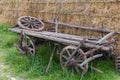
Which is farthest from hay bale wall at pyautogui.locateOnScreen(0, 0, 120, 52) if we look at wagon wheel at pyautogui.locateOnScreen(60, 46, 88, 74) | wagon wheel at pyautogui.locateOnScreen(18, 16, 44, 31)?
wagon wheel at pyautogui.locateOnScreen(60, 46, 88, 74)

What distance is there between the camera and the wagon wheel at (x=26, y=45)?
7055 mm

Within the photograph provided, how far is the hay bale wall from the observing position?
22.5 ft

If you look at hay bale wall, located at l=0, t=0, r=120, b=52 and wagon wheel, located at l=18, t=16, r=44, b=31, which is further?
wagon wheel, located at l=18, t=16, r=44, b=31

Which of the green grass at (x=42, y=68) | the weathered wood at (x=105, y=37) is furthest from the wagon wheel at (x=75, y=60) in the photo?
the weathered wood at (x=105, y=37)

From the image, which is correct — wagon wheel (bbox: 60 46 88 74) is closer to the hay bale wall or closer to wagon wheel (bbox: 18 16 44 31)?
the hay bale wall

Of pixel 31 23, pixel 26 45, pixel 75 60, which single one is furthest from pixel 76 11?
pixel 75 60

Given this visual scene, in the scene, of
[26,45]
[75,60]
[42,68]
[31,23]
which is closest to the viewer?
[75,60]

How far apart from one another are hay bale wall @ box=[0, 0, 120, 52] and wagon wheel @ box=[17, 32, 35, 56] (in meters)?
1.29

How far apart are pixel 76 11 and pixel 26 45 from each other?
1.74 m

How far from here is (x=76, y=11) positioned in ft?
25.3

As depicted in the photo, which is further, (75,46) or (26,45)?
(26,45)

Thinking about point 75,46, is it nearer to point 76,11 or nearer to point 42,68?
point 42,68

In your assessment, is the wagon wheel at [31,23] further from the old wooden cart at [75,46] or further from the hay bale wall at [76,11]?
the hay bale wall at [76,11]

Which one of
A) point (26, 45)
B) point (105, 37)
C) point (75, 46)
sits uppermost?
point (105, 37)
